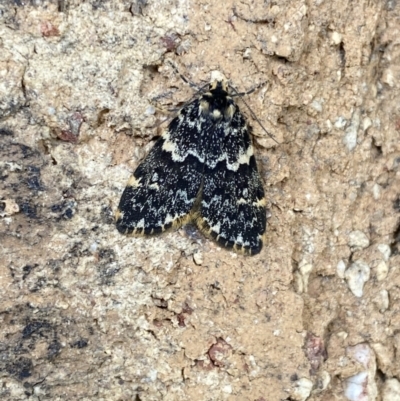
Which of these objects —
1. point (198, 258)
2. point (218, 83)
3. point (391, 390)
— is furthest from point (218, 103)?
point (391, 390)

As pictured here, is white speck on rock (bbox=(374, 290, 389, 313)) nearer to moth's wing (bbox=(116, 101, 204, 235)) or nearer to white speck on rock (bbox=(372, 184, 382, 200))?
white speck on rock (bbox=(372, 184, 382, 200))

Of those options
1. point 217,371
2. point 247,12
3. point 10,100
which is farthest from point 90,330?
point 247,12

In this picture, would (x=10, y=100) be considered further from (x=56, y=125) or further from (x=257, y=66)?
(x=257, y=66)

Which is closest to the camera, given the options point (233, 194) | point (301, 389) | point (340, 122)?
point (301, 389)

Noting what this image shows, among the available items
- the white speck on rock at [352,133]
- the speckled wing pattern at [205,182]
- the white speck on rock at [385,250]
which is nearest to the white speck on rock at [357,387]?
the white speck on rock at [385,250]

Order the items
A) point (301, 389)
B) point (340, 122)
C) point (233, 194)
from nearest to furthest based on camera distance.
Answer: point (301, 389)
point (340, 122)
point (233, 194)

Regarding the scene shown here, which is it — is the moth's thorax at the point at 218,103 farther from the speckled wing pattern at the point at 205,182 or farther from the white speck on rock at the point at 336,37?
the white speck on rock at the point at 336,37

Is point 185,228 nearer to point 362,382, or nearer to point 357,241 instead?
point 357,241
